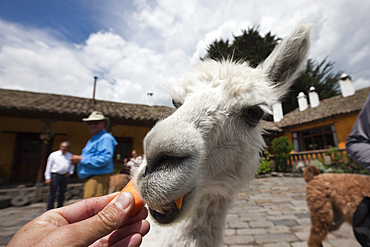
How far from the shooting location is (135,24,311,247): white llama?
98 centimetres

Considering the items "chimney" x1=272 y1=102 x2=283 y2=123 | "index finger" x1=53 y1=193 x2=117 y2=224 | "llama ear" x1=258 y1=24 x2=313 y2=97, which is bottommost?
"index finger" x1=53 y1=193 x2=117 y2=224

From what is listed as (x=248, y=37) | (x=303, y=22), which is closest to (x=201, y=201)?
(x=303, y=22)

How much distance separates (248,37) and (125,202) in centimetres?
3344

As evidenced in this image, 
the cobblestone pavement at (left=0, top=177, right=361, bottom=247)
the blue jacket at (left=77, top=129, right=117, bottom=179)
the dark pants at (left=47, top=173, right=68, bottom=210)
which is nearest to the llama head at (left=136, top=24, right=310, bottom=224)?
the blue jacket at (left=77, top=129, right=117, bottom=179)

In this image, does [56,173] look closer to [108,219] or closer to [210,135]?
[108,219]

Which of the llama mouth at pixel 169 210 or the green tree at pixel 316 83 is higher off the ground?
the green tree at pixel 316 83

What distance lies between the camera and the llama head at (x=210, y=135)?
3.20 ft

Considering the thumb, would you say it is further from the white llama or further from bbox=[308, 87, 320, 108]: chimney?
bbox=[308, 87, 320, 108]: chimney

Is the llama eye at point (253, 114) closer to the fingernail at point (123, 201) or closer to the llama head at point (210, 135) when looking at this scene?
the llama head at point (210, 135)

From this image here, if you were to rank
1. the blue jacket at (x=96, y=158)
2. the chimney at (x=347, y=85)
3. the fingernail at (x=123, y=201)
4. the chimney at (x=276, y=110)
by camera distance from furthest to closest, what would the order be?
the chimney at (x=347, y=85) → the blue jacket at (x=96, y=158) → the chimney at (x=276, y=110) → the fingernail at (x=123, y=201)

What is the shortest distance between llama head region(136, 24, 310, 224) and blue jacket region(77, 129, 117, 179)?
2.26m

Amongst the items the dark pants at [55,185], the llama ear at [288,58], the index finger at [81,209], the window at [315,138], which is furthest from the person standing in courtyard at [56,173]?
the window at [315,138]

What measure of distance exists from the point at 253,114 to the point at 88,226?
1.44 metres

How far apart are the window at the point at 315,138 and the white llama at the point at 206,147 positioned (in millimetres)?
17705
